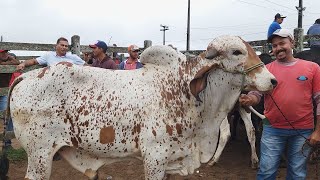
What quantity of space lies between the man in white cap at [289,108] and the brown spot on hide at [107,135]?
1.26 metres

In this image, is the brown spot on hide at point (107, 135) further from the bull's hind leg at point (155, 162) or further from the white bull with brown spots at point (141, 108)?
the bull's hind leg at point (155, 162)

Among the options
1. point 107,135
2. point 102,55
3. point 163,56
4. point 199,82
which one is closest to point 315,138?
point 199,82

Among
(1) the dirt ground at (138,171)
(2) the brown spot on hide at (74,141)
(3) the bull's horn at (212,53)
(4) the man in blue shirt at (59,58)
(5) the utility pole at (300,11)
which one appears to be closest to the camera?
(3) the bull's horn at (212,53)

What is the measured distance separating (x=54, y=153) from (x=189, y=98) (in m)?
1.31

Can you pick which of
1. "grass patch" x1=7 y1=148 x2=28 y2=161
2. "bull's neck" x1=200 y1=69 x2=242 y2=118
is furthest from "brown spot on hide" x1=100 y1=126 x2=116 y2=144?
"grass patch" x1=7 y1=148 x2=28 y2=161

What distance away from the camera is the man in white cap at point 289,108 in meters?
3.59

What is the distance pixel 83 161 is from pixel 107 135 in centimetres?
43

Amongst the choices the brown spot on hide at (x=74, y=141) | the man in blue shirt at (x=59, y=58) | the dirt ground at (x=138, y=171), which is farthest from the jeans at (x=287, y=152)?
the man in blue shirt at (x=59, y=58)

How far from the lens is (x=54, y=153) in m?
3.61

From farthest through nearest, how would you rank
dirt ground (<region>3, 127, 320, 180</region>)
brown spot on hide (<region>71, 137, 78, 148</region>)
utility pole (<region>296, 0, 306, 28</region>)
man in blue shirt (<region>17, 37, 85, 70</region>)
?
utility pole (<region>296, 0, 306, 28</region>) → dirt ground (<region>3, 127, 320, 180</region>) → man in blue shirt (<region>17, 37, 85, 70</region>) → brown spot on hide (<region>71, 137, 78, 148</region>)

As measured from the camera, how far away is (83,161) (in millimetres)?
3723

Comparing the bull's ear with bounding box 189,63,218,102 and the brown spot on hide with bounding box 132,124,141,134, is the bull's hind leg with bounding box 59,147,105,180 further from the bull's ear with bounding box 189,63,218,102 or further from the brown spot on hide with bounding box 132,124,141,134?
the bull's ear with bounding box 189,63,218,102

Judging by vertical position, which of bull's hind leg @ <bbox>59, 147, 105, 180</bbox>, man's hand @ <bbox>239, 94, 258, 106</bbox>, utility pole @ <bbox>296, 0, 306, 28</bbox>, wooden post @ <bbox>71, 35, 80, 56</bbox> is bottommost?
bull's hind leg @ <bbox>59, 147, 105, 180</bbox>

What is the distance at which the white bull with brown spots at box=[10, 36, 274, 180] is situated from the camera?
3.41 m
